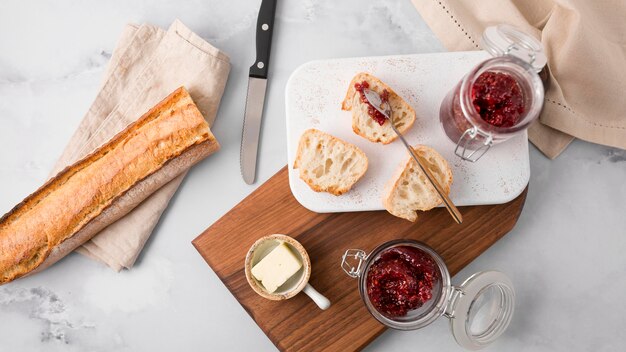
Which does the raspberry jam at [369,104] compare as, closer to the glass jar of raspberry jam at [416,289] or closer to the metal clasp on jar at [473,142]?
the metal clasp on jar at [473,142]

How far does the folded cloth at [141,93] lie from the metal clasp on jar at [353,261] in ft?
2.05

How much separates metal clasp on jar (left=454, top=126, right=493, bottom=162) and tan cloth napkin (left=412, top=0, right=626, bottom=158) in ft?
0.90

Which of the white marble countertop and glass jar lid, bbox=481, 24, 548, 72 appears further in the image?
the white marble countertop

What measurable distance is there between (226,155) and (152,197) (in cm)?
29

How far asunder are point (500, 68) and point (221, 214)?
1.02 m

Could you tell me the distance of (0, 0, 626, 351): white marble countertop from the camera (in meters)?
1.87

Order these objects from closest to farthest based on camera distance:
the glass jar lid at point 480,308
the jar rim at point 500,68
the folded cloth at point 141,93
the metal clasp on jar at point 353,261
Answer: the jar rim at point 500,68 < the glass jar lid at point 480,308 < the metal clasp on jar at point 353,261 < the folded cloth at point 141,93

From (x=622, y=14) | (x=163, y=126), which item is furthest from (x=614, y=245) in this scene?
(x=163, y=126)

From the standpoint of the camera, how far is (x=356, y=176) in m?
1.67

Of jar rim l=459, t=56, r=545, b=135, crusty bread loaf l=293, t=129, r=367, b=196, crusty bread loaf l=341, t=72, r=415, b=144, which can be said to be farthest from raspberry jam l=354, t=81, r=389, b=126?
jar rim l=459, t=56, r=545, b=135

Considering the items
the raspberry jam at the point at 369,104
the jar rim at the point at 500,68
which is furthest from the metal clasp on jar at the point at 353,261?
the jar rim at the point at 500,68

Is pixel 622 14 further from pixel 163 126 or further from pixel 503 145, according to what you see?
pixel 163 126

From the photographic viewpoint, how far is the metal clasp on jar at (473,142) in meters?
1.54

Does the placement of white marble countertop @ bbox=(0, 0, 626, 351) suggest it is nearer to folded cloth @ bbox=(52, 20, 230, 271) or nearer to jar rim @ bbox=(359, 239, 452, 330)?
folded cloth @ bbox=(52, 20, 230, 271)
